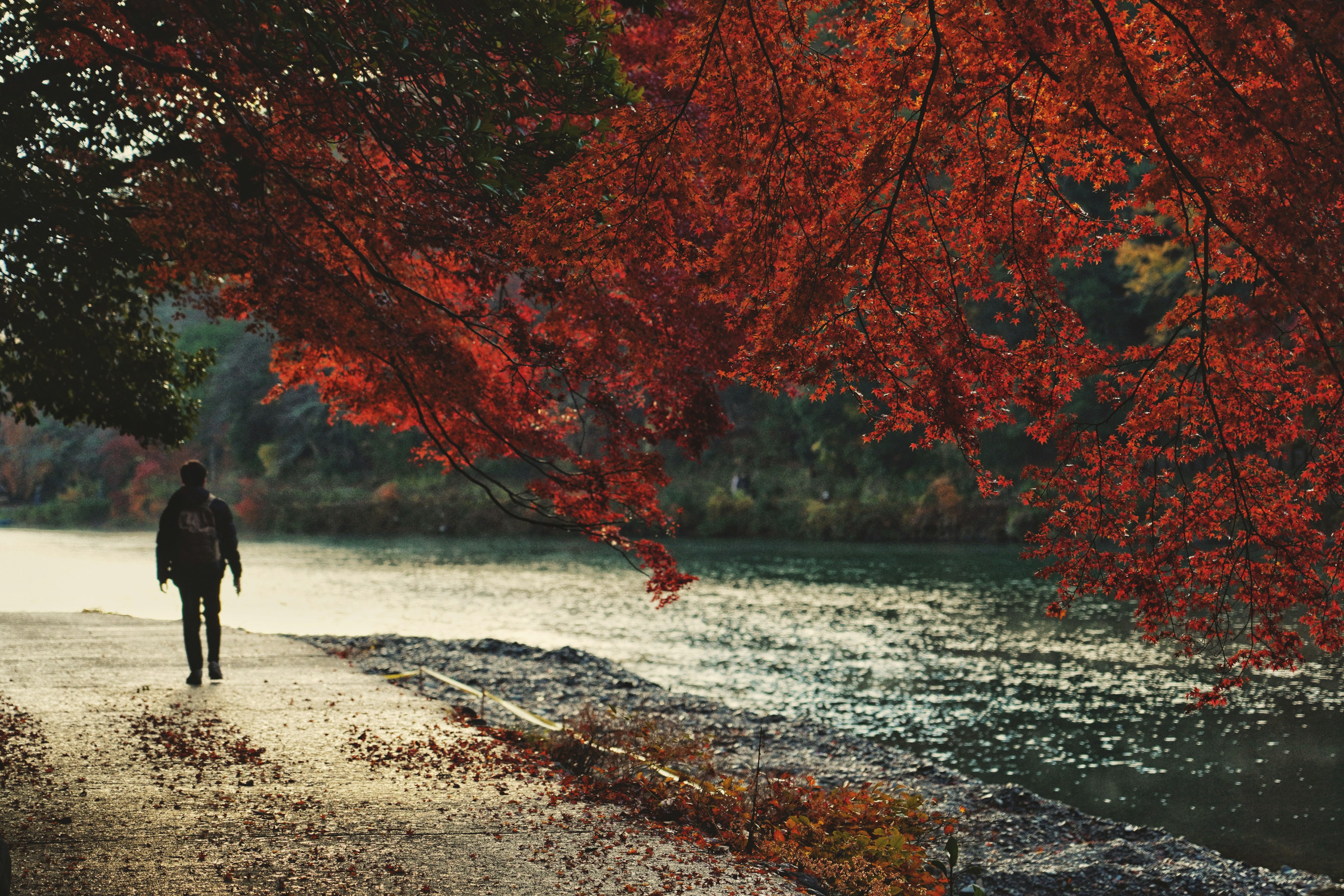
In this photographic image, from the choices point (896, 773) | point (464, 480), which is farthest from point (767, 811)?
point (464, 480)

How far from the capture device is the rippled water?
816 centimetres

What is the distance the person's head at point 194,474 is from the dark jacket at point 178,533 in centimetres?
3

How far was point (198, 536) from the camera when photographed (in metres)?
7.65

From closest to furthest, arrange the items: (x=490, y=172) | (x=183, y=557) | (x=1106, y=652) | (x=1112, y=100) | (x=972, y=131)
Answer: (x=1112, y=100)
(x=972, y=131)
(x=490, y=172)
(x=183, y=557)
(x=1106, y=652)

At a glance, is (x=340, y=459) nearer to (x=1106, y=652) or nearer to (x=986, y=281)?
(x=1106, y=652)

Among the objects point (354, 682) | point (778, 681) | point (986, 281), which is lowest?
point (778, 681)

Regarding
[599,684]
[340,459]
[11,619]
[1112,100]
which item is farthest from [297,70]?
[340,459]

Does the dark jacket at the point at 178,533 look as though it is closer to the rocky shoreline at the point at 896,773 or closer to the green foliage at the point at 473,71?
the rocky shoreline at the point at 896,773

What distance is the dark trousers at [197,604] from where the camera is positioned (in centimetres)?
761

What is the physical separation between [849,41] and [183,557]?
6.34 m

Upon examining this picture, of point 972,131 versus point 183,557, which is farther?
point 183,557

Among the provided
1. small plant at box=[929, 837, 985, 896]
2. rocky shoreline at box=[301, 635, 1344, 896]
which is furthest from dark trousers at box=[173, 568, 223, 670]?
small plant at box=[929, 837, 985, 896]

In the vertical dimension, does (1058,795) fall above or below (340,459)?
below

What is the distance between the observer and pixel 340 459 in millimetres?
51469
